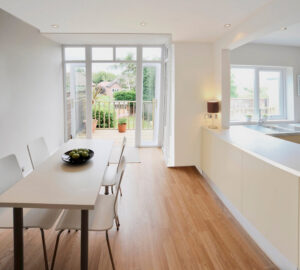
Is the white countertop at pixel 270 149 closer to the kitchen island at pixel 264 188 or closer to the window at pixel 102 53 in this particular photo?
the kitchen island at pixel 264 188

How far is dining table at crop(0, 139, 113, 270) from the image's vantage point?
1.48m

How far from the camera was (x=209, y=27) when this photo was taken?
3.30 meters

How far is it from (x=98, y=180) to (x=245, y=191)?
152 cm

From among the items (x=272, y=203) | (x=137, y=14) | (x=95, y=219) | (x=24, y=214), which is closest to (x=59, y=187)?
(x=95, y=219)

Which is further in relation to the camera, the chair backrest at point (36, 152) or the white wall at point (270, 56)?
the white wall at point (270, 56)

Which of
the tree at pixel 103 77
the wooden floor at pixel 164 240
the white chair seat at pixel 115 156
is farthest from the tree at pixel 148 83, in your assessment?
the wooden floor at pixel 164 240

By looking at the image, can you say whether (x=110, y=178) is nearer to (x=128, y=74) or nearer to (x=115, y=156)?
(x=115, y=156)

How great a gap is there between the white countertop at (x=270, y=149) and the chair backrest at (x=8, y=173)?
2.26 meters

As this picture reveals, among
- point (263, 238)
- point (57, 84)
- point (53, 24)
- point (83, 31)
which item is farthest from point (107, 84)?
point (263, 238)

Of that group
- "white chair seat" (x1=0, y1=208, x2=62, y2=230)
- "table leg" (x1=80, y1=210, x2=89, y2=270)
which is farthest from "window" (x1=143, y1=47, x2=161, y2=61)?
"table leg" (x1=80, y1=210, x2=89, y2=270)

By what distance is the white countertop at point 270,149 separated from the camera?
1.88m

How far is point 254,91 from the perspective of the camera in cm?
485

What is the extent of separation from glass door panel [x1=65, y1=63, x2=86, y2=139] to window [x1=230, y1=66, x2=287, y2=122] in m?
3.55

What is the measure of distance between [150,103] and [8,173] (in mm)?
4210
